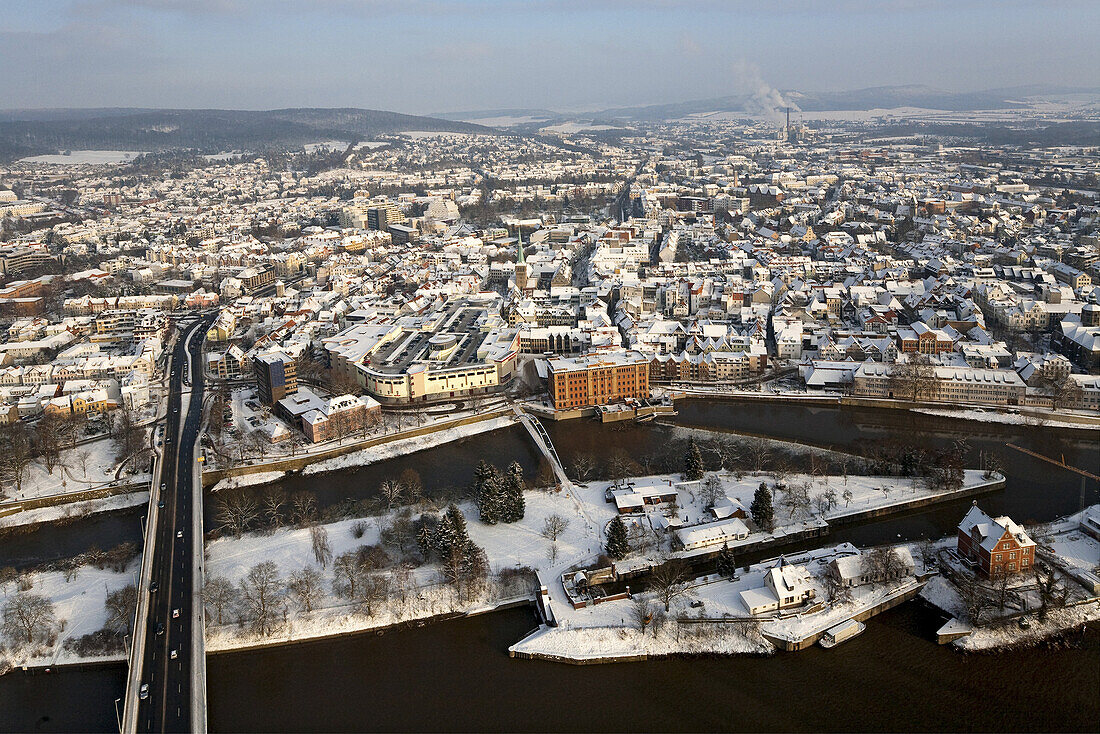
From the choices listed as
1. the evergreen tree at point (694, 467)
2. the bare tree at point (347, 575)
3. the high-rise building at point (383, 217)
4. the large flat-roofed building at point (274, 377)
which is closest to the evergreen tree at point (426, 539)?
the bare tree at point (347, 575)

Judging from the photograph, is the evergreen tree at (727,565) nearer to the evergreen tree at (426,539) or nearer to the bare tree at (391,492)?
the evergreen tree at (426,539)

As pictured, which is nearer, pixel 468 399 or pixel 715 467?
pixel 715 467

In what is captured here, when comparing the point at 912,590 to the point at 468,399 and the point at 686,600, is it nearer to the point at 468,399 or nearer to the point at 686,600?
the point at 686,600

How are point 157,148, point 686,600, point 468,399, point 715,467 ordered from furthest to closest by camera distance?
point 157,148
point 468,399
point 715,467
point 686,600

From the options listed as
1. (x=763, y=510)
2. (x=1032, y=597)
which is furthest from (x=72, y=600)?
(x=1032, y=597)

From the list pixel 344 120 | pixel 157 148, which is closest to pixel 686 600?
pixel 157 148

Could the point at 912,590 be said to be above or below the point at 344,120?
below

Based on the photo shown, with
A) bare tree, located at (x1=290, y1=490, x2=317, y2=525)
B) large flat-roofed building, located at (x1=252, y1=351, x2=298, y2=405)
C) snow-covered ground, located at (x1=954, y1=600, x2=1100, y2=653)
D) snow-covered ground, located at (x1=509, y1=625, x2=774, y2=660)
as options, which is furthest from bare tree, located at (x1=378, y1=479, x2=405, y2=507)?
snow-covered ground, located at (x1=954, y1=600, x2=1100, y2=653)
